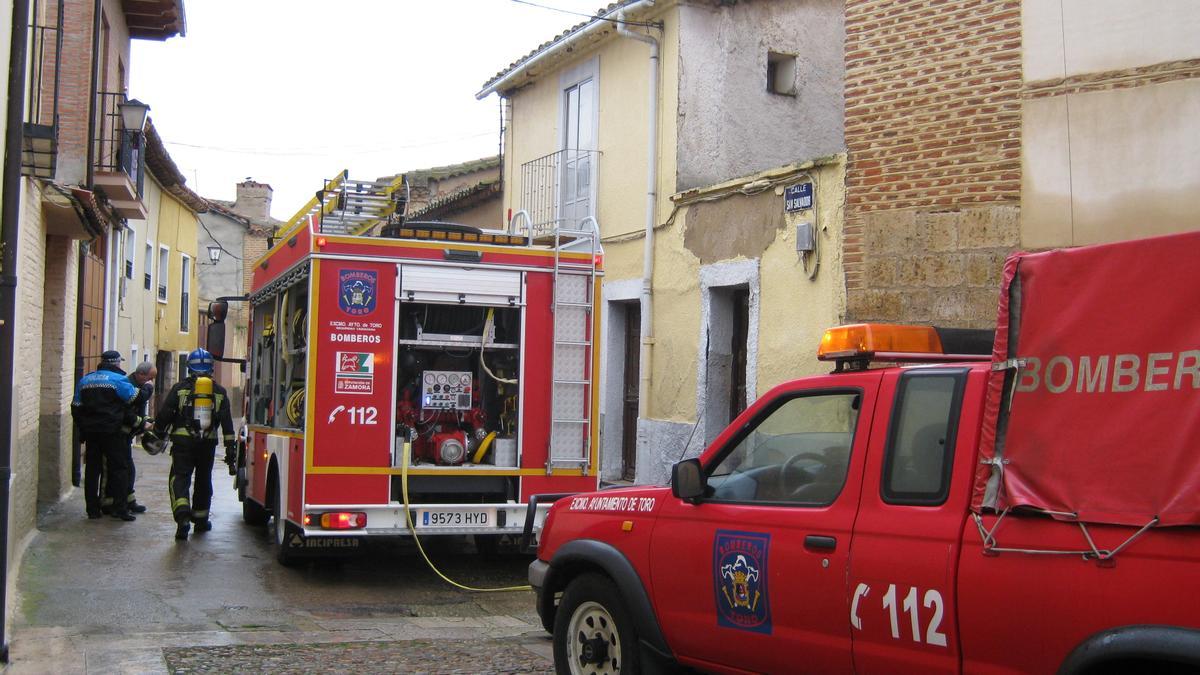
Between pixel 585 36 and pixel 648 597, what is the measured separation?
12.0 m

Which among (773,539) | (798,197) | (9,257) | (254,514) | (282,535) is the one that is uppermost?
(798,197)

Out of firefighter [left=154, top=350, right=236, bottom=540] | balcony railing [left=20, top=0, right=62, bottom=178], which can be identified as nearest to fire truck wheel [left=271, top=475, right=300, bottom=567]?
firefighter [left=154, top=350, right=236, bottom=540]

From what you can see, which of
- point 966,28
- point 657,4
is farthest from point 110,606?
point 657,4

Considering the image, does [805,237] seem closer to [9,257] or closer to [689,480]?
[689,480]

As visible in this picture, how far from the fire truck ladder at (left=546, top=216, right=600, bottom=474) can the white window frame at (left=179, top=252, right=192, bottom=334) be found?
24197 mm

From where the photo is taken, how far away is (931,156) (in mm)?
10180

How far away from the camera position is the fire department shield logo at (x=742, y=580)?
475 cm

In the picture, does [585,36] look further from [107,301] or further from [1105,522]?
[1105,522]

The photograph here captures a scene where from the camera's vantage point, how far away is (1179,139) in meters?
8.77

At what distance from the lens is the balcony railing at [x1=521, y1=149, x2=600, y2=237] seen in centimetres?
1648

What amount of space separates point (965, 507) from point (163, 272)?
28.0 meters

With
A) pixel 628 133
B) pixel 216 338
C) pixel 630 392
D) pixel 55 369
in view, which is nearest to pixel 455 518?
pixel 216 338

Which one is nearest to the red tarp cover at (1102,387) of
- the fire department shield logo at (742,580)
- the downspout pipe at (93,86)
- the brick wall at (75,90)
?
the fire department shield logo at (742,580)

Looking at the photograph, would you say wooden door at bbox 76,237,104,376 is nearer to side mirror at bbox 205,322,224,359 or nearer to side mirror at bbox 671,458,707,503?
side mirror at bbox 205,322,224,359
